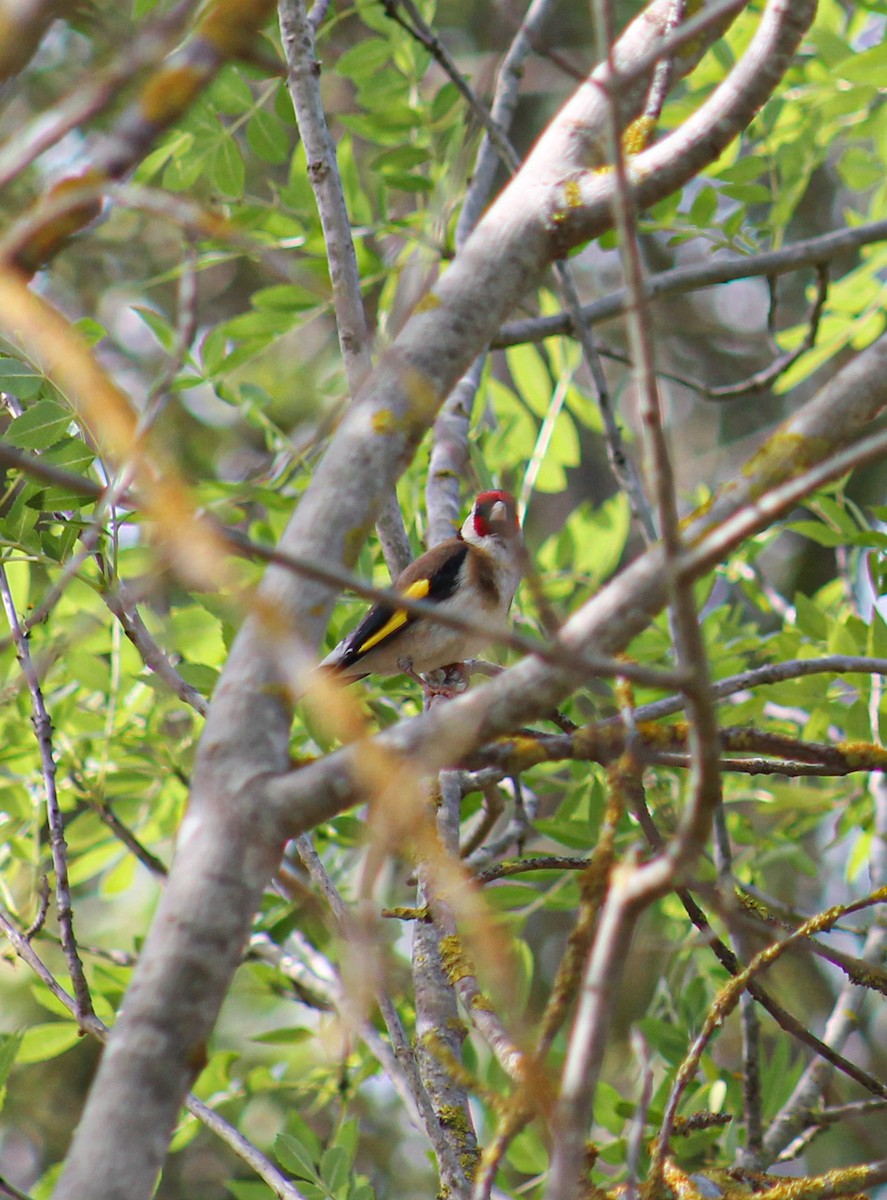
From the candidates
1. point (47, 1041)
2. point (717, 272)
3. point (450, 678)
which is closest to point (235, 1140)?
point (47, 1041)

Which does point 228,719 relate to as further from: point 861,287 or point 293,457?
point 861,287

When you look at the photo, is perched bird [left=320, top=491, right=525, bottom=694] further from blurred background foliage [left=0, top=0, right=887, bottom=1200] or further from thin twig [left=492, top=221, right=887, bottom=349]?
thin twig [left=492, top=221, right=887, bottom=349]

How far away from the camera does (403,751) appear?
55.2 inches

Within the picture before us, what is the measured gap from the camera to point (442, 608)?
4086 mm

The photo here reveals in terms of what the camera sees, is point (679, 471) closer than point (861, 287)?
No

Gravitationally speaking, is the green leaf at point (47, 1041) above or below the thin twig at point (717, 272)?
below

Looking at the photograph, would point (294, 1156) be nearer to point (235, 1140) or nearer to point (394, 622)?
point (235, 1140)

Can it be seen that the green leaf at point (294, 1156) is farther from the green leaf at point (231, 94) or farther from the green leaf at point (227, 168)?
the green leaf at point (231, 94)

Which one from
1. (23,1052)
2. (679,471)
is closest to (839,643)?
(23,1052)

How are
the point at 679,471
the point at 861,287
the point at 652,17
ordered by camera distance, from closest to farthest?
the point at 652,17 → the point at 861,287 → the point at 679,471

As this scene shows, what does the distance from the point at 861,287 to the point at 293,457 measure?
6.90ft

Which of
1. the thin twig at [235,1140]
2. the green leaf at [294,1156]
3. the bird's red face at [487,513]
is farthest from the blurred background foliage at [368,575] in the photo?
the thin twig at [235,1140]

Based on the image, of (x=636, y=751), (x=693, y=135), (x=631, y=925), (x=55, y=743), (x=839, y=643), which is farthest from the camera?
(x=55, y=743)

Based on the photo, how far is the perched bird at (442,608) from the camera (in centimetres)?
421
